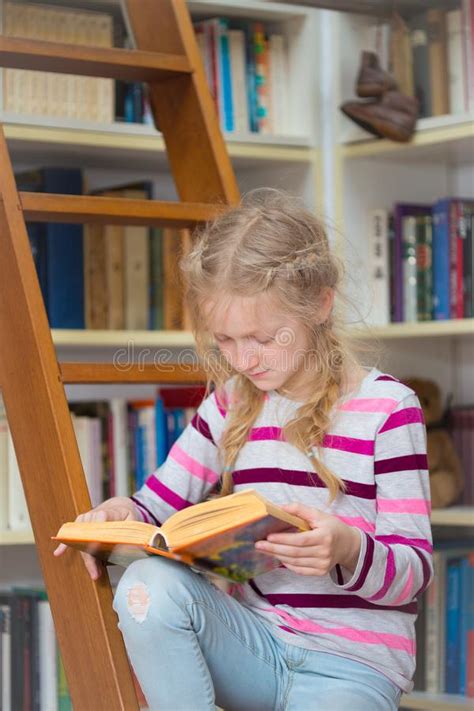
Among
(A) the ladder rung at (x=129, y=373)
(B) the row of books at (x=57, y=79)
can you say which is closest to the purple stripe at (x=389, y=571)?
(A) the ladder rung at (x=129, y=373)

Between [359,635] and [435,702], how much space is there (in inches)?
35.1

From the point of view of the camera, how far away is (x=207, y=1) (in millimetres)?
1983

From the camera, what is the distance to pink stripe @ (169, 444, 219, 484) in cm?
139

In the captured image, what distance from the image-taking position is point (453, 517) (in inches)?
78.2

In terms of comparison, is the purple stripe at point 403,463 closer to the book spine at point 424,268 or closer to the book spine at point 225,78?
the book spine at point 424,268

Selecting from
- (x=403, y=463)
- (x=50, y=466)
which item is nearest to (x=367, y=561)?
(x=403, y=463)

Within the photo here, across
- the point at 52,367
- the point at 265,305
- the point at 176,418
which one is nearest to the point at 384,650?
the point at 265,305

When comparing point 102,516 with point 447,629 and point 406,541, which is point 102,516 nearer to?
point 406,541

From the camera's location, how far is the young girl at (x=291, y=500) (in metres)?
1.13

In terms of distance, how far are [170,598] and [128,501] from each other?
22 cm

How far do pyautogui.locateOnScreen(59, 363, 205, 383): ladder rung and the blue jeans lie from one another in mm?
299

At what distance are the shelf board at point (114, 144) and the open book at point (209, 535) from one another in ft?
3.07

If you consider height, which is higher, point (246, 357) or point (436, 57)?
point (436, 57)

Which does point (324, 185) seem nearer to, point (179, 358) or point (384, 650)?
point (179, 358)
